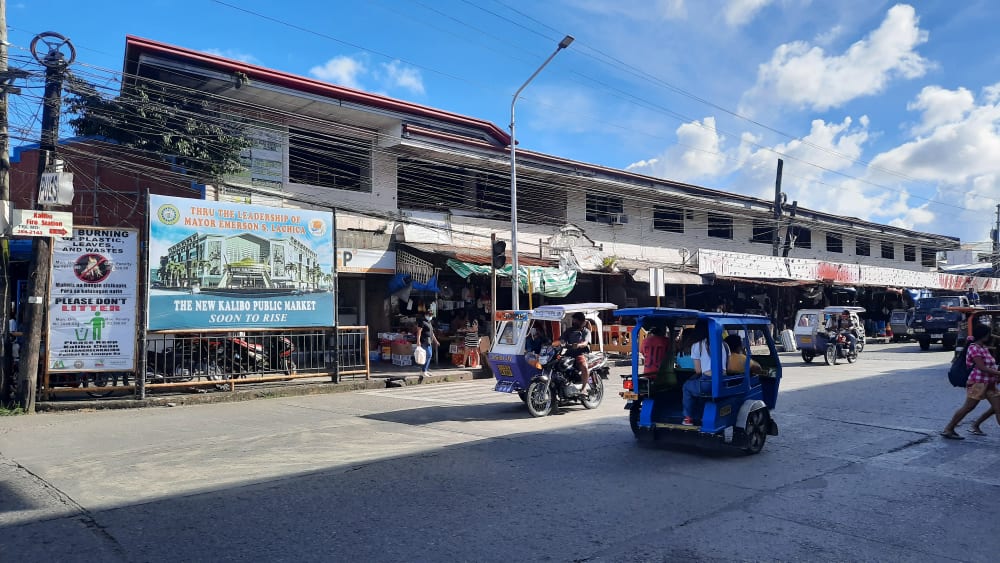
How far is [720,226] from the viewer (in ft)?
103

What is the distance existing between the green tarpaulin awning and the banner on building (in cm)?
830

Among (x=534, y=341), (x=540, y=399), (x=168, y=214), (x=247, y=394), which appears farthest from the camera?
(x=247, y=394)

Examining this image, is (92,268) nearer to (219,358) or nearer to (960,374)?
(219,358)

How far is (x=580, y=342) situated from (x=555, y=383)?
0.81 metres

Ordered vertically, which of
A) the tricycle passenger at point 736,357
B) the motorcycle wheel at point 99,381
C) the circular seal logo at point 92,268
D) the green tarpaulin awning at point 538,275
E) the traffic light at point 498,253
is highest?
the traffic light at point 498,253

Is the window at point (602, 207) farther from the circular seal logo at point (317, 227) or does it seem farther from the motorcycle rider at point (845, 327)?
the circular seal logo at point (317, 227)

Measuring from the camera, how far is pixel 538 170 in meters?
22.9

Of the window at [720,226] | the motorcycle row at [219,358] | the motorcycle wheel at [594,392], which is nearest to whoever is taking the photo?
the motorcycle wheel at [594,392]

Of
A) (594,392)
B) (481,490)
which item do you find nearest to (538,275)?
(594,392)

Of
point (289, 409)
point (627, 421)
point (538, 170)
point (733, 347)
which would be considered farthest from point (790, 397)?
point (538, 170)

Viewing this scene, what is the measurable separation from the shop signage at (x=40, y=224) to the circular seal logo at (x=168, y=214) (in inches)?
66.9

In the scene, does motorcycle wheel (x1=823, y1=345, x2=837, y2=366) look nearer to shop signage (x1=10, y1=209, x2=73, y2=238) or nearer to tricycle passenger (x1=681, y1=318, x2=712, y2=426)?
tricycle passenger (x1=681, y1=318, x2=712, y2=426)

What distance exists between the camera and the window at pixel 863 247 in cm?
4088

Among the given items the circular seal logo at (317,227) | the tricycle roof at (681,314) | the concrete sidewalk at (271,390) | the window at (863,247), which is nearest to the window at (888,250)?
the window at (863,247)
